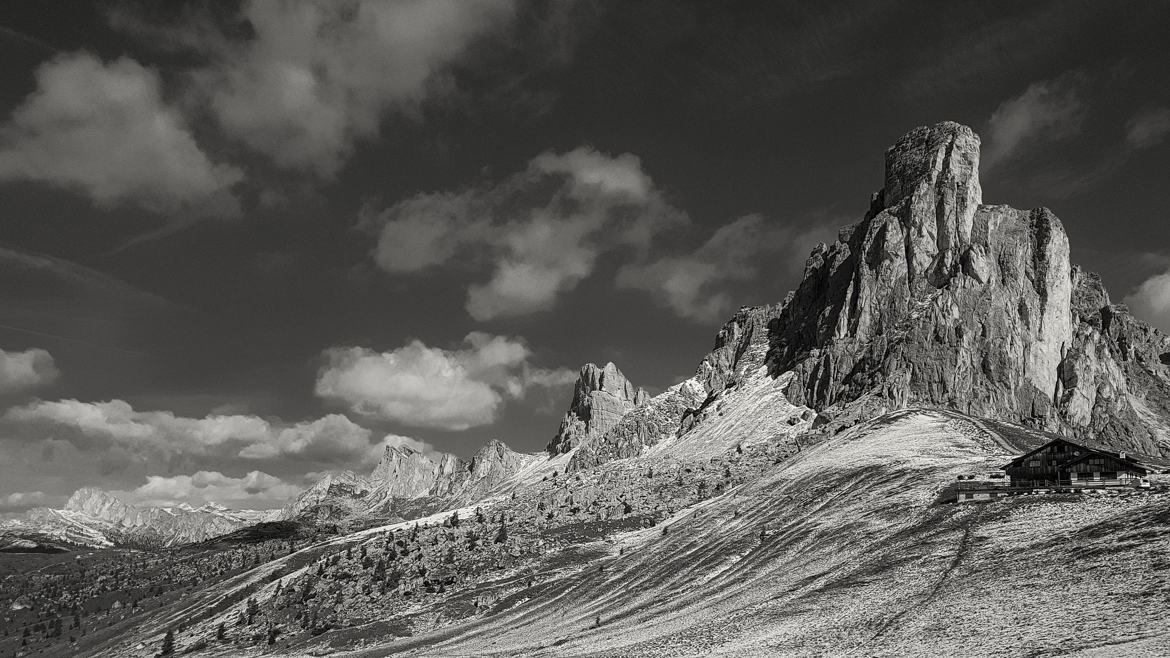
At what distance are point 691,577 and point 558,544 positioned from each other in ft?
168

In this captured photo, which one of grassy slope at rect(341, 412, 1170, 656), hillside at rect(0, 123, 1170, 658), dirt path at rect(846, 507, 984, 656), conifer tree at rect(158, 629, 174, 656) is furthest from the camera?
conifer tree at rect(158, 629, 174, 656)

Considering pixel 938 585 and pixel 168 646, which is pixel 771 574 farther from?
pixel 168 646

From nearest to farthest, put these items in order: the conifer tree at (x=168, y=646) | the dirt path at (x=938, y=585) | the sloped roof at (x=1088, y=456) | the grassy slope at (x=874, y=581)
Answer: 1. the grassy slope at (x=874, y=581)
2. the dirt path at (x=938, y=585)
3. the sloped roof at (x=1088, y=456)
4. the conifer tree at (x=168, y=646)

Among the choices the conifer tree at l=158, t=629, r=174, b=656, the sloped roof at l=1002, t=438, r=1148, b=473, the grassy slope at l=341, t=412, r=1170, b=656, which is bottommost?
the conifer tree at l=158, t=629, r=174, b=656

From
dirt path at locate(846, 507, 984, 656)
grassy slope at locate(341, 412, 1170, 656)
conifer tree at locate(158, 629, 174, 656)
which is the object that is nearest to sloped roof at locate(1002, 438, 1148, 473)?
grassy slope at locate(341, 412, 1170, 656)

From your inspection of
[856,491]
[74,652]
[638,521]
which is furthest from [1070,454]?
[74,652]

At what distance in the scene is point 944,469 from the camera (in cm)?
11225

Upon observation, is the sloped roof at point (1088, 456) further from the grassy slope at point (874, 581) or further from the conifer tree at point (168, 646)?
the conifer tree at point (168, 646)

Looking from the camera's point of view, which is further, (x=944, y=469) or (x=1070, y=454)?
(x=944, y=469)

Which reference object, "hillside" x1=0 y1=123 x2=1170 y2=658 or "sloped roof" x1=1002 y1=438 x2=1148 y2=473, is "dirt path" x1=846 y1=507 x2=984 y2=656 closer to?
"hillside" x1=0 y1=123 x2=1170 y2=658

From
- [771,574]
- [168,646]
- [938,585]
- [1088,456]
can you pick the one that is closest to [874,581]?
[938,585]

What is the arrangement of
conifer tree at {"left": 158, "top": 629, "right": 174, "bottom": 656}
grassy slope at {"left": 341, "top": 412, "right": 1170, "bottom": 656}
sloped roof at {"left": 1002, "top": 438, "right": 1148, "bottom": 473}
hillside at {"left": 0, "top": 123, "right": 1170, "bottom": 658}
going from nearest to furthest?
grassy slope at {"left": 341, "top": 412, "right": 1170, "bottom": 656}
hillside at {"left": 0, "top": 123, "right": 1170, "bottom": 658}
sloped roof at {"left": 1002, "top": 438, "right": 1148, "bottom": 473}
conifer tree at {"left": 158, "top": 629, "right": 174, "bottom": 656}

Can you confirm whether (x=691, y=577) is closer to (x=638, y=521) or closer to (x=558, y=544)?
(x=558, y=544)

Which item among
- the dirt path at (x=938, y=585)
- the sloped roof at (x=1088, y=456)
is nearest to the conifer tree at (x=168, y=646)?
the dirt path at (x=938, y=585)
